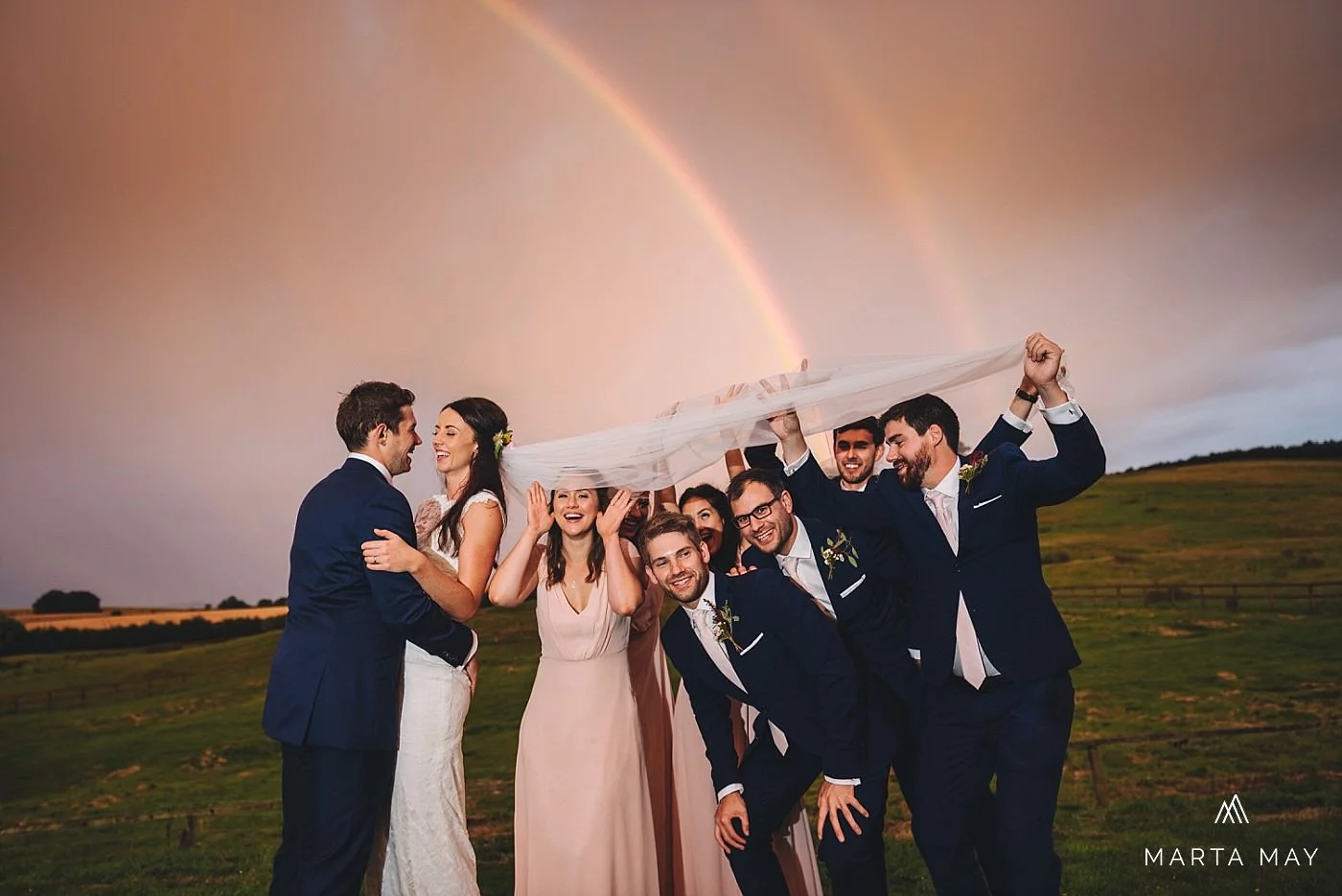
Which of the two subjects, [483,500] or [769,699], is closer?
[769,699]

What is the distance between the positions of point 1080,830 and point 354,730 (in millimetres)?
7610

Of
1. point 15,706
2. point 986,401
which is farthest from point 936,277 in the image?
point 15,706

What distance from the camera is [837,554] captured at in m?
3.87

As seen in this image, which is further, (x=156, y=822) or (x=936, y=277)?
(x=936, y=277)

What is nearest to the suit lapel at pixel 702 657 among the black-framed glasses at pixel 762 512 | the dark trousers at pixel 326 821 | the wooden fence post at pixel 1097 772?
the black-framed glasses at pixel 762 512

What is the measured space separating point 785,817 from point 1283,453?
16.8 meters

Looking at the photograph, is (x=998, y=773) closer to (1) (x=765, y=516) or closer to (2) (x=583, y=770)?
(1) (x=765, y=516)

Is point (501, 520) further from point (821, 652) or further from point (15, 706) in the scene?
point (15, 706)

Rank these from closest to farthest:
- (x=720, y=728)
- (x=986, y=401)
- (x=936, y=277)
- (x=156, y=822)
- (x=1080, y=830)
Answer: (x=720, y=728), (x=986, y=401), (x=1080, y=830), (x=156, y=822), (x=936, y=277)

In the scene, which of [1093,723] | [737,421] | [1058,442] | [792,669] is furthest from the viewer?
[1093,723]

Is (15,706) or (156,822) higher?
(15,706)

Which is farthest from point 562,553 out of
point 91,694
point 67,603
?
point 91,694

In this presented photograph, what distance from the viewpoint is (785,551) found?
160 inches

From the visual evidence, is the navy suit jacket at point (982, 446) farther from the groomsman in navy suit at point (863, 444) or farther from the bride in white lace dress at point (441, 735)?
the bride in white lace dress at point (441, 735)
